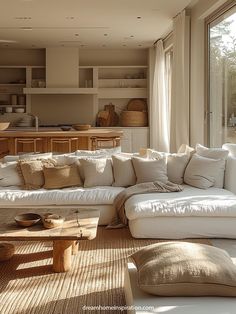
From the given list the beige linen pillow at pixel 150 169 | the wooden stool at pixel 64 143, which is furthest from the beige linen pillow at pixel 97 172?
the wooden stool at pixel 64 143

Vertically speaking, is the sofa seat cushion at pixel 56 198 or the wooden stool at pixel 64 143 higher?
the wooden stool at pixel 64 143

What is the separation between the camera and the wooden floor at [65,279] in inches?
126

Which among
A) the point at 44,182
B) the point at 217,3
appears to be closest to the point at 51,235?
the point at 44,182

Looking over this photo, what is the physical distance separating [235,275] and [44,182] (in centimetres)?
359

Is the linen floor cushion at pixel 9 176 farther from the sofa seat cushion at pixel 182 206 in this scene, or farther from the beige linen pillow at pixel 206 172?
the beige linen pillow at pixel 206 172

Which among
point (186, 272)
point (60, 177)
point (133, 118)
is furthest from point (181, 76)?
point (186, 272)

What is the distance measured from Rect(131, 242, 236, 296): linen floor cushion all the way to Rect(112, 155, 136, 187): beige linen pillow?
287 centimetres

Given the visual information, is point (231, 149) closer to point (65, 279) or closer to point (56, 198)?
point (56, 198)

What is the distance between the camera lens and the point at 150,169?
18.6 feet

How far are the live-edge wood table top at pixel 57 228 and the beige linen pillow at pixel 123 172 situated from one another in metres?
1.43

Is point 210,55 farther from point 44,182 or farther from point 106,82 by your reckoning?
point 106,82

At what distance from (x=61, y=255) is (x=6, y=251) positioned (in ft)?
2.02

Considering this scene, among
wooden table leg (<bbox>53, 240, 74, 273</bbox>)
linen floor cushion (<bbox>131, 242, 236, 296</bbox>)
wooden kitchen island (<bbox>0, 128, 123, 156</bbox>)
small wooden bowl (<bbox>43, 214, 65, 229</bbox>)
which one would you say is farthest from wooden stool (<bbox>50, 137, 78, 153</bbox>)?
linen floor cushion (<bbox>131, 242, 236, 296</bbox>)

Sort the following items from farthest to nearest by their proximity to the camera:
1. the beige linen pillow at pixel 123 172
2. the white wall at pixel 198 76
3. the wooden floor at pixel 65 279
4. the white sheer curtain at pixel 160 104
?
the white sheer curtain at pixel 160 104 → the white wall at pixel 198 76 → the beige linen pillow at pixel 123 172 → the wooden floor at pixel 65 279
